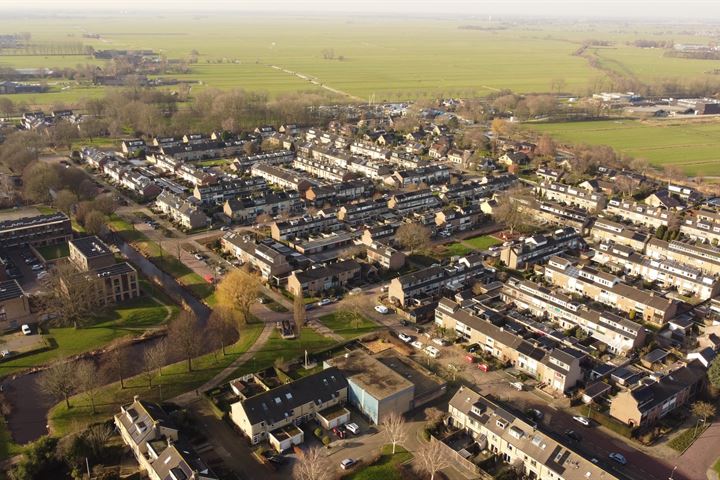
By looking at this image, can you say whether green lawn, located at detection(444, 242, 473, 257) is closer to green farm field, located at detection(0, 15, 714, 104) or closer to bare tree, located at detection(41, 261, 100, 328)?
bare tree, located at detection(41, 261, 100, 328)

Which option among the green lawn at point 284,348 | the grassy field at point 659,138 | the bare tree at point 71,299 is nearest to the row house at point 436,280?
the green lawn at point 284,348

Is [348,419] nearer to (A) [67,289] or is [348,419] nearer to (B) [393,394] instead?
(B) [393,394]

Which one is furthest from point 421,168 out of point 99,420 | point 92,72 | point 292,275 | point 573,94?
point 92,72

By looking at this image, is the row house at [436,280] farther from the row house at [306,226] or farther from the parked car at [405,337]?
the row house at [306,226]

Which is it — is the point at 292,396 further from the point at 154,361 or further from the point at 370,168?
the point at 370,168

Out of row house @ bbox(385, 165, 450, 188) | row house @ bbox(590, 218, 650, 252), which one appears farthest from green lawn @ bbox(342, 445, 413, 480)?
row house @ bbox(385, 165, 450, 188)
